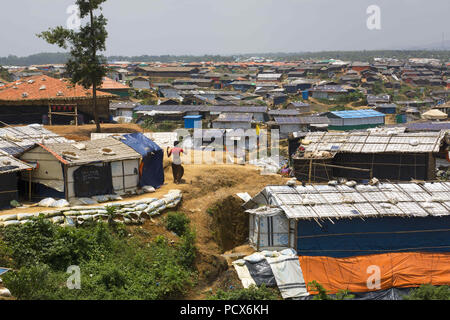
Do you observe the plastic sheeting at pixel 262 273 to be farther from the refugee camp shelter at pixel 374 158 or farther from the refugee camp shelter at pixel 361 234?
the refugee camp shelter at pixel 374 158

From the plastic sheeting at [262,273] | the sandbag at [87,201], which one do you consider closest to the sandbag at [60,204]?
the sandbag at [87,201]

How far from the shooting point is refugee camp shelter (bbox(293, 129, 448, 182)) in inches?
727

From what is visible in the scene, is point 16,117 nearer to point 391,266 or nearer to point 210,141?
point 210,141

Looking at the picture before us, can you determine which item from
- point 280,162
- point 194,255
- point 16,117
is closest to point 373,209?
point 194,255

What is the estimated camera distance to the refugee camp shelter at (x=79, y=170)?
13.9m

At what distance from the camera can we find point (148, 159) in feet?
54.3

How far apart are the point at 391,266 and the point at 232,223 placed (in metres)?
6.25

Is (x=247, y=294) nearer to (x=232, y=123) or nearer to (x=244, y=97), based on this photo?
(x=232, y=123)

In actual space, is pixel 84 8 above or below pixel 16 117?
above

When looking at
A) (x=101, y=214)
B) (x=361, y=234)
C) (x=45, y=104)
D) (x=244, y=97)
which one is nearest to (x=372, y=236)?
(x=361, y=234)

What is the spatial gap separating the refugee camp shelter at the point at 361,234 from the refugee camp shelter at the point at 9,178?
24.3ft

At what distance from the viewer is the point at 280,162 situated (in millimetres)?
25594

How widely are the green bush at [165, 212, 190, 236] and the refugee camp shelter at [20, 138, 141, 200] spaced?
7.64 ft

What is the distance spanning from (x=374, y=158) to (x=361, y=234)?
6.42 metres
